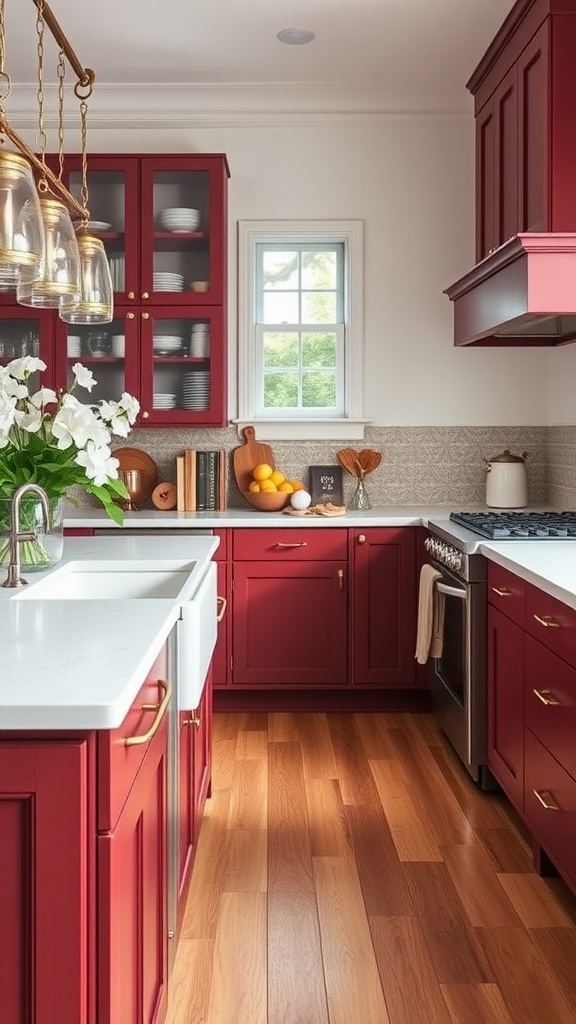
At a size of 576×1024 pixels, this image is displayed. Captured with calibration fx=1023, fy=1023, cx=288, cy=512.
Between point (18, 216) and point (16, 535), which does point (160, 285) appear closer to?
point (16, 535)

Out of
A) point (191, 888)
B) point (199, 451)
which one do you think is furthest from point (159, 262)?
point (191, 888)

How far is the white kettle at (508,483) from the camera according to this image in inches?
195

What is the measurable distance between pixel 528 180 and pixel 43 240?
2.22 meters

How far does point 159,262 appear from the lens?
4.85 m

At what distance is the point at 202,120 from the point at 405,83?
1.01 metres

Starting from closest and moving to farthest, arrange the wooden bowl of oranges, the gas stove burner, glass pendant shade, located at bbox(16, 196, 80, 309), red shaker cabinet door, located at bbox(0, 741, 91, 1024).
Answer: red shaker cabinet door, located at bbox(0, 741, 91, 1024) < glass pendant shade, located at bbox(16, 196, 80, 309) < the gas stove burner < the wooden bowl of oranges

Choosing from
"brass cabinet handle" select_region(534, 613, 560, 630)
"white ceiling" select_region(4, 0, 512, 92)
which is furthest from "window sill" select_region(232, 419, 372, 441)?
"brass cabinet handle" select_region(534, 613, 560, 630)

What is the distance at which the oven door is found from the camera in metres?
3.60

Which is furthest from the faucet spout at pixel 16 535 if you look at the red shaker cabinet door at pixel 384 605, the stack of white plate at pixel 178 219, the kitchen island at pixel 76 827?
the stack of white plate at pixel 178 219

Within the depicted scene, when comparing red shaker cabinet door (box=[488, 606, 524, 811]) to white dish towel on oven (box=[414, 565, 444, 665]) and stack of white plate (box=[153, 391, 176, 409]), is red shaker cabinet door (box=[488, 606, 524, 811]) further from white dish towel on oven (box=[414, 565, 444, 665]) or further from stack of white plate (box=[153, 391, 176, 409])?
stack of white plate (box=[153, 391, 176, 409])

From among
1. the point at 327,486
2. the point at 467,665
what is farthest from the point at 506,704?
the point at 327,486

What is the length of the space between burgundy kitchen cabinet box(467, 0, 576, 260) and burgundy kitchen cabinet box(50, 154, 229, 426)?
133 cm

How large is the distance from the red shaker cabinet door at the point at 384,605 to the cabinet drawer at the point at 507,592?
1.10 m

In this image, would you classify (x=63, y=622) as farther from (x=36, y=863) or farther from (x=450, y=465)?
(x=450, y=465)
